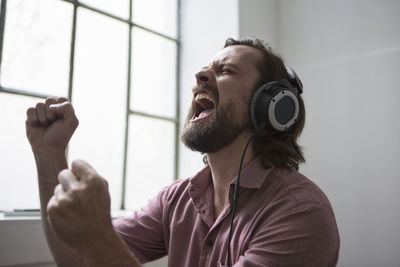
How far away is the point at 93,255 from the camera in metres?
0.61

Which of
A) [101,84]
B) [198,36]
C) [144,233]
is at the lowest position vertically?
[144,233]

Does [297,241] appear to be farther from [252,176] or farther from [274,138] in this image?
[274,138]

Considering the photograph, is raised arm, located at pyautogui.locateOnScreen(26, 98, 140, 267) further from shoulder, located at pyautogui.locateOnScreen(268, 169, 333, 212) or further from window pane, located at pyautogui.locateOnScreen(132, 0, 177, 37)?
window pane, located at pyautogui.locateOnScreen(132, 0, 177, 37)

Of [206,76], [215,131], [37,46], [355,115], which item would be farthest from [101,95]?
[355,115]

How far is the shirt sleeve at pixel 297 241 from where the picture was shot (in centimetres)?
84

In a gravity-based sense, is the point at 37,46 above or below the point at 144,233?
above

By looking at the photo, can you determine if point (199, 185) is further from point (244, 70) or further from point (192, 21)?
point (192, 21)

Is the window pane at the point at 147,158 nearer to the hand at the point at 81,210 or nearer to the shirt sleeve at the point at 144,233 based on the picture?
the shirt sleeve at the point at 144,233

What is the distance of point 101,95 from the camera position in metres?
1.88

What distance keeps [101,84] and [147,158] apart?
503 millimetres

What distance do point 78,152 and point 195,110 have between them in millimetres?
757

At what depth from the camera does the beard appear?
119cm

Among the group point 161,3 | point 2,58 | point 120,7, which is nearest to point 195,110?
point 2,58

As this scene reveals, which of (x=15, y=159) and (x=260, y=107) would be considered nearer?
(x=260, y=107)
